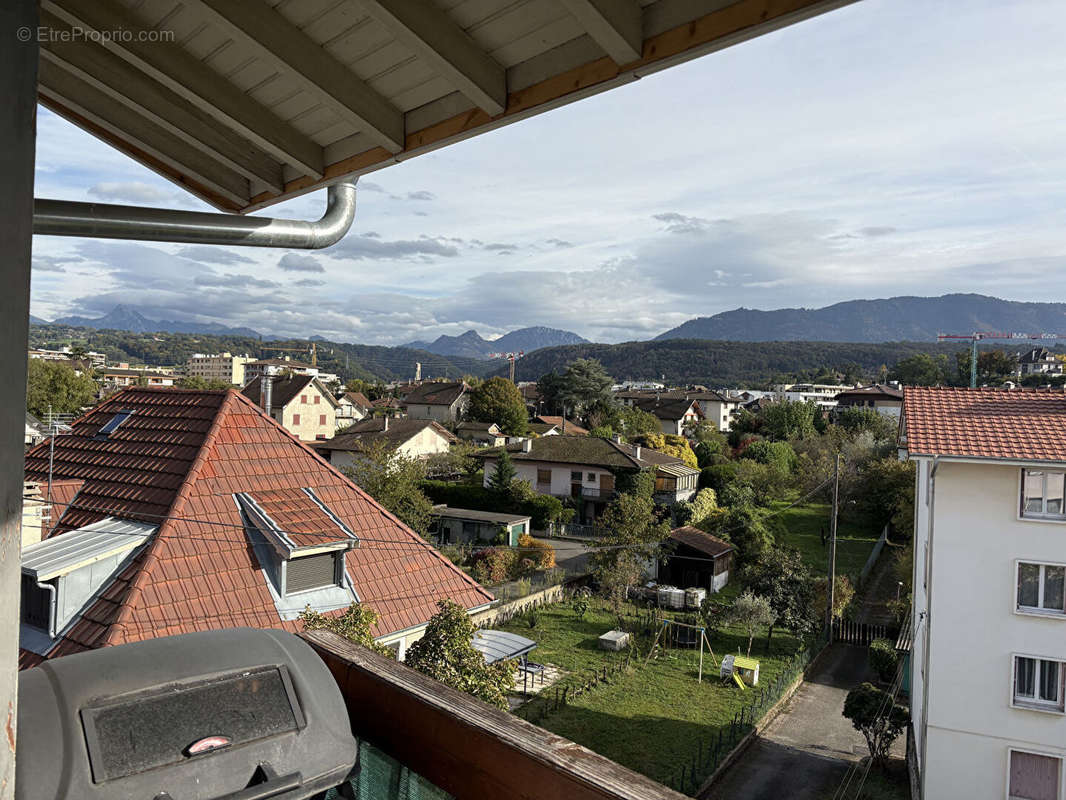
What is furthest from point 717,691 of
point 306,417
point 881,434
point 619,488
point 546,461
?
point 306,417

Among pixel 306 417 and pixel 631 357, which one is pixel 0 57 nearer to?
pixel 306 417

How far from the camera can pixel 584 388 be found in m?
57.3

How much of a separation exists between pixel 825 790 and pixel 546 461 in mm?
22411

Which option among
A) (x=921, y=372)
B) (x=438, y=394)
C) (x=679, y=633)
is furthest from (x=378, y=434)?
(x=921, y=372)

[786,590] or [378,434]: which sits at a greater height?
[378,434]

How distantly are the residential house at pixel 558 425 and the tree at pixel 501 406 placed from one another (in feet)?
4.70

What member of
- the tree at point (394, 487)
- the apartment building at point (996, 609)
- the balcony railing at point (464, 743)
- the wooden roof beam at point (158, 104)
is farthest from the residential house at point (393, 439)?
the balcony railing at point (464, 743)

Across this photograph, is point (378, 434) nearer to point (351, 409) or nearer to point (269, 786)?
point (351, 409)

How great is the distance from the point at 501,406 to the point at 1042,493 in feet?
138

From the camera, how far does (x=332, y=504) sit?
10.4 meters

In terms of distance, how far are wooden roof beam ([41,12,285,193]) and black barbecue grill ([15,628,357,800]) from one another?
180 cm

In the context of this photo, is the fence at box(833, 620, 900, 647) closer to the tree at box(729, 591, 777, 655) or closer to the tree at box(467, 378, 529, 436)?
the tree at box(729, 591, 777, 655)

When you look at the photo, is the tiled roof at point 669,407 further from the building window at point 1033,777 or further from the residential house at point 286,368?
the building window at point 1033,777

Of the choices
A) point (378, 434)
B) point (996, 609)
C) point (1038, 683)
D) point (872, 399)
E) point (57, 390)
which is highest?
point (872, 399)
